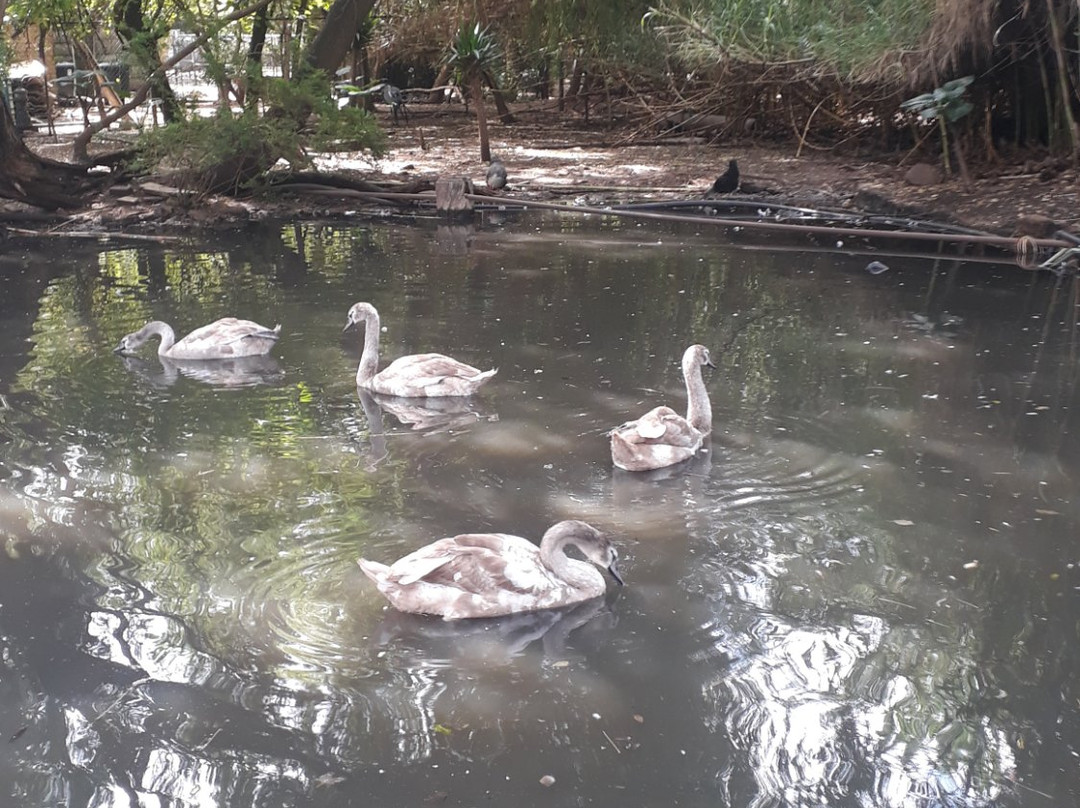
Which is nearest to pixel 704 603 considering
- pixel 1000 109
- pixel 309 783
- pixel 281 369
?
pixel 309 783

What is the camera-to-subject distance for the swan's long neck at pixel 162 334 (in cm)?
976

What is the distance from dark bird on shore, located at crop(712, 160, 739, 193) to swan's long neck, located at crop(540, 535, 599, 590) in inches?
488

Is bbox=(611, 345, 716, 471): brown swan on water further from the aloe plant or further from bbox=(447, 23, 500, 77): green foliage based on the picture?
bbox=(447, 23, 500, 77): green foliage

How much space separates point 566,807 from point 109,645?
2218 millimetres

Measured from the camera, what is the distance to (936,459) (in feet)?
23.7

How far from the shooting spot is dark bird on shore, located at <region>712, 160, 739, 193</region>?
17.1 m

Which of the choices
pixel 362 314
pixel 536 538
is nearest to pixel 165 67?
pixel 362 314

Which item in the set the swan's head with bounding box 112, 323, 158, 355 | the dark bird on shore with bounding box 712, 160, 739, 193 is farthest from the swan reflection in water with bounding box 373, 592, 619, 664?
the dark bird on shore with bounding box 712, 160, 739, 193

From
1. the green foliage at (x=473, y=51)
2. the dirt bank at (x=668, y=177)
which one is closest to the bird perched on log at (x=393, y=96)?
the dirt bank at (x=668, y=177)

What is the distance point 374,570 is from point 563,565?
86cm

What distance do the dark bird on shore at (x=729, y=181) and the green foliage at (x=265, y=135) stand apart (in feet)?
16.6

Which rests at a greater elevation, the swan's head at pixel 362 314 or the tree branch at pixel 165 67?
the tree branch at pixel 165 67

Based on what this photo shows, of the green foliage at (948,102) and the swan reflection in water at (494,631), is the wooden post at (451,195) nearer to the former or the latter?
the green foliage at (948,102)

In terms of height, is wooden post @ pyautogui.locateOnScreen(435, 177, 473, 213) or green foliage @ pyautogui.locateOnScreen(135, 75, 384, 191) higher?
green foliage @ pyautogui.locateOnScreen(135, 75, 384, 191)
